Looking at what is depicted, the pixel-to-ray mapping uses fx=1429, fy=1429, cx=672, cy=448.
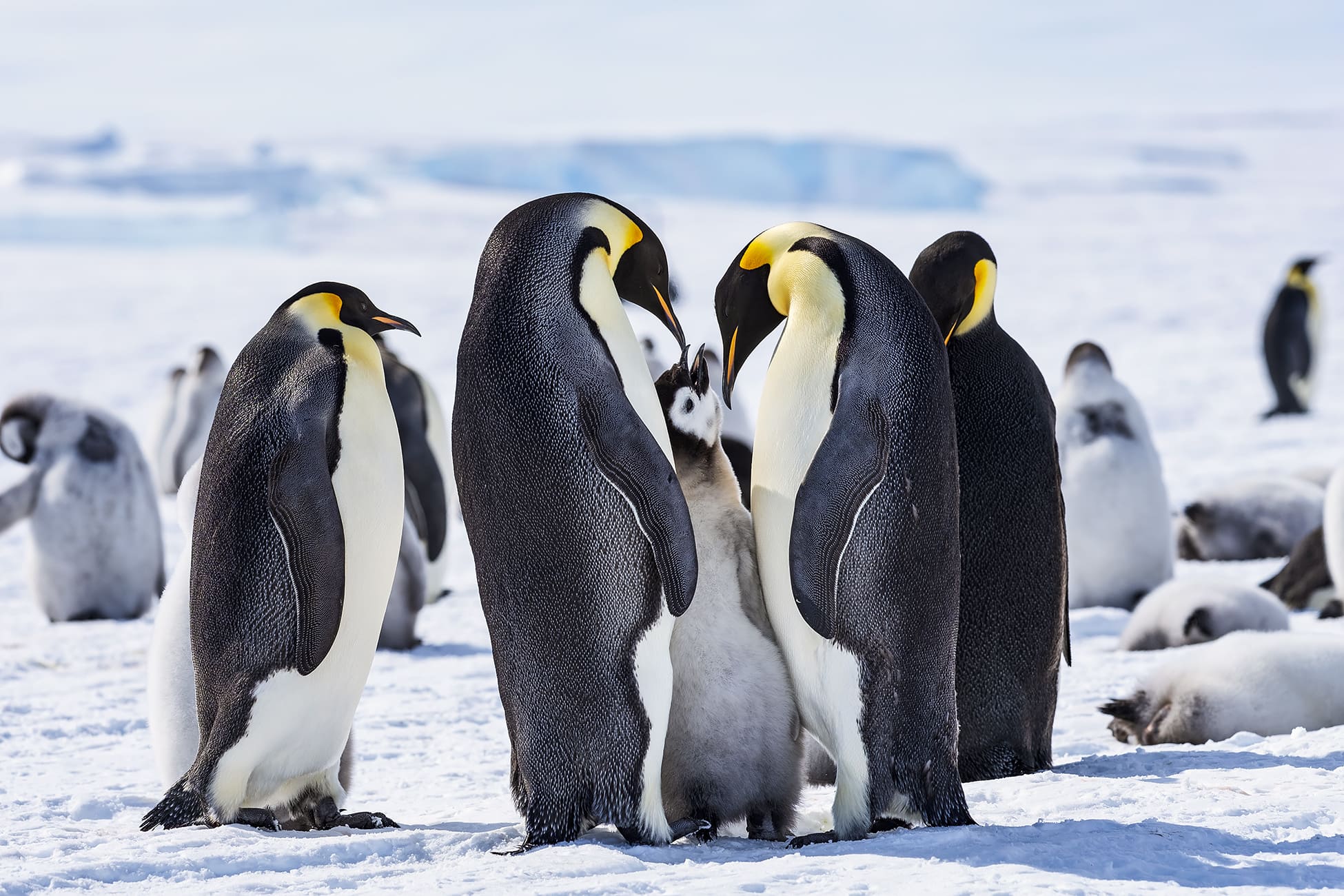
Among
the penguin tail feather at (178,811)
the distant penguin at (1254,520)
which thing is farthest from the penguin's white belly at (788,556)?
the distant penguin at (1254,520)

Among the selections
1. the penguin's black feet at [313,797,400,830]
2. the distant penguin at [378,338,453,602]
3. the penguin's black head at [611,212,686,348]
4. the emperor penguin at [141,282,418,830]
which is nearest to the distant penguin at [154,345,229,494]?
the distant penguin at [378,338,453,602]

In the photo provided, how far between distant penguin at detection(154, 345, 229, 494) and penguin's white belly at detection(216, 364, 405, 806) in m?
9.04

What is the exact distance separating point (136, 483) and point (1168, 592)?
521 cm

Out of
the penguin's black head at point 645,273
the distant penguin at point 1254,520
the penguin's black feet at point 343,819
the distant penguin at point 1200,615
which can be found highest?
the penguin's black head at point 645,273

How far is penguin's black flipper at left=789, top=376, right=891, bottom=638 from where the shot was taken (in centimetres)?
287

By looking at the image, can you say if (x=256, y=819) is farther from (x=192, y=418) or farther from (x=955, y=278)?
(x=192, y=418)

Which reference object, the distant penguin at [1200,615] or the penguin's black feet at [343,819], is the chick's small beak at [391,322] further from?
the distant penguin at [1200,615]

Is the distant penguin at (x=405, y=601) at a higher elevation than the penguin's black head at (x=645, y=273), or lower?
lower

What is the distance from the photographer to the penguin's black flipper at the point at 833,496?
2.87 meters

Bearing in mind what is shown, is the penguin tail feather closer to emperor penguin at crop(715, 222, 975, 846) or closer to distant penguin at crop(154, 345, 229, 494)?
emperor penguin at crop(715, 222, 975, 846)

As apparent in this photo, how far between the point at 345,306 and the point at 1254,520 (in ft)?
22.2

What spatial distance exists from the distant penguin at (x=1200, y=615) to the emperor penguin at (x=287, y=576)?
3.39m

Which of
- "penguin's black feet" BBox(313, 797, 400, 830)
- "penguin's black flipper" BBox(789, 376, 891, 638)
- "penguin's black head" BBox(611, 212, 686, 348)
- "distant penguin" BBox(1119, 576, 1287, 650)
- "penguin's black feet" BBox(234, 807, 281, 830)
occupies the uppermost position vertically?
"penguin's black head" BBox(611, 212, 686, 348)

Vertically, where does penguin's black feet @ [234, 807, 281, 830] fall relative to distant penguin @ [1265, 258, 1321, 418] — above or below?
below
